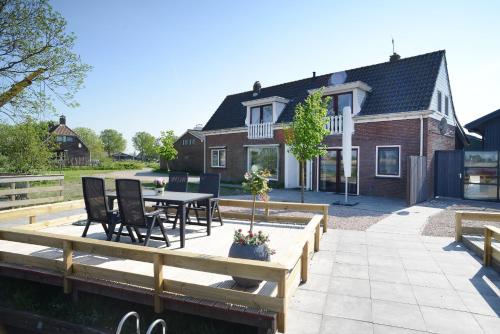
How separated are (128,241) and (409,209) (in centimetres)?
929

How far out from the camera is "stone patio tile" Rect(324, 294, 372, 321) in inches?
137

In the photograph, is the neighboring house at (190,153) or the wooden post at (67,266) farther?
the neighboring house at (190,153)

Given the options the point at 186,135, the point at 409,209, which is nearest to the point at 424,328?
the point at 409,209

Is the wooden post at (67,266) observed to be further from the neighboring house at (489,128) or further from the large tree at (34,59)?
the neighboring house at (489,128)

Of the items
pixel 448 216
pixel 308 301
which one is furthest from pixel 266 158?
pixel 308 301

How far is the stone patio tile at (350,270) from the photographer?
4664 mm

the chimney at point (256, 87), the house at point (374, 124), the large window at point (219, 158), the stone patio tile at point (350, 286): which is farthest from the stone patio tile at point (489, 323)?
the chimney at point (256, 87)

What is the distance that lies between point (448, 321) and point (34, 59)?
13388mm

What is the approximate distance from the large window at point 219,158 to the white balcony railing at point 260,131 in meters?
2.89

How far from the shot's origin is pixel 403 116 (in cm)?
1341

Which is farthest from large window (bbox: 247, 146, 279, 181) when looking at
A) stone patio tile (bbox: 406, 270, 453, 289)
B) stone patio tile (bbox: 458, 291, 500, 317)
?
stone patio tile (bbox: 458, 291, 500, 317)

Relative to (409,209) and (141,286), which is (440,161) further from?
(141,286)

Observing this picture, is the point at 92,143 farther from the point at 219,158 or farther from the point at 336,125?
the point at 336,125

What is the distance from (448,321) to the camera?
3.37 meters
